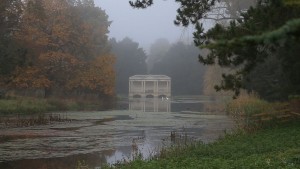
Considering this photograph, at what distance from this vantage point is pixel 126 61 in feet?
337

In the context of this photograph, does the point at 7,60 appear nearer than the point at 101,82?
Yes

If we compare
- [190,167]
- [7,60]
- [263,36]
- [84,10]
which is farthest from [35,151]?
[84,10]

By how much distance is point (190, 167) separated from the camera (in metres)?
9.50

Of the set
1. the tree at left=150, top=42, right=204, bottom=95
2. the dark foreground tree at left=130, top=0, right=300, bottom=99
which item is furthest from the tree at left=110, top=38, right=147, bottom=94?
the dark foreground tree at left=130, top=0, right=300, bottom=99

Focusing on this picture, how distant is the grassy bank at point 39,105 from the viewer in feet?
110

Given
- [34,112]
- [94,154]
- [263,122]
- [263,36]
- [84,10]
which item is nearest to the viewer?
[263,36]

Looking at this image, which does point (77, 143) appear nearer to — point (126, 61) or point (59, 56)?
point (59, 56)

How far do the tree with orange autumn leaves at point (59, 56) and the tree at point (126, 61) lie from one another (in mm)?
43811

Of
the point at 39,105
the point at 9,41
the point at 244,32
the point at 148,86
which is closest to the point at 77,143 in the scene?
the point at 244,32

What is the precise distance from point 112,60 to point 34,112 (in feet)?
56.4

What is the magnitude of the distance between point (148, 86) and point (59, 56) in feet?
180

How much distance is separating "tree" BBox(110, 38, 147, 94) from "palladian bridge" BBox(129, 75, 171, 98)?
12.1ft

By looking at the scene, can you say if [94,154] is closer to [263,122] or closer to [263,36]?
[263,122]

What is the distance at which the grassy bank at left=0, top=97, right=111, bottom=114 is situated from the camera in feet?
110
